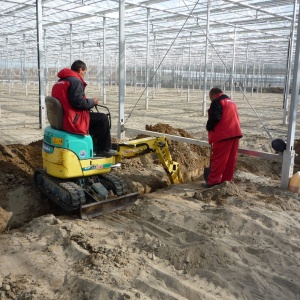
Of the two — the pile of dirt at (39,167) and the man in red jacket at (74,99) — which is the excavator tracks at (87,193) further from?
the man in red jacket at (74,99)

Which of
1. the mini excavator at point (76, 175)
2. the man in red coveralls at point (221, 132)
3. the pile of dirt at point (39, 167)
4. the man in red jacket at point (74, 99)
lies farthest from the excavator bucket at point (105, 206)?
the man in red coveralls at point (221, 132)

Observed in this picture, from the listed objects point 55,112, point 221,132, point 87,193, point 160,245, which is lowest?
point 160,245

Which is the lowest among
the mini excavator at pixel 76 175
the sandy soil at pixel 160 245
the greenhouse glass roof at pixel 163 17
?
the sandy soil at pixel 160 245

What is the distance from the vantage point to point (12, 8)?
15.7 metres

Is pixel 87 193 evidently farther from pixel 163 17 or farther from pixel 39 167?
pixel 163 17

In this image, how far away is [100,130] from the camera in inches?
191

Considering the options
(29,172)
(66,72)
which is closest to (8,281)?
(66,72)

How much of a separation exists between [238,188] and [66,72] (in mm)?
3057

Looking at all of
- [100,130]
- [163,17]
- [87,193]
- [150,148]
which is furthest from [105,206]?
[163,17]

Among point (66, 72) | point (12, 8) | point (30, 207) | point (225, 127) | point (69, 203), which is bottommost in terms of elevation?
A: point (30, 207)

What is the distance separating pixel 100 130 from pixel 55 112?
0.69m

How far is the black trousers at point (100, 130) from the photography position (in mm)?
4801

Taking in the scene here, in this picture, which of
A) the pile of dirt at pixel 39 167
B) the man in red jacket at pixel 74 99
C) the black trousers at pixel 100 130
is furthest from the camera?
the pile of dirt at pixel 39 167

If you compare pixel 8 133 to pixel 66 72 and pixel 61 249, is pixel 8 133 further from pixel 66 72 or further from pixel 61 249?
pixel 61 249
